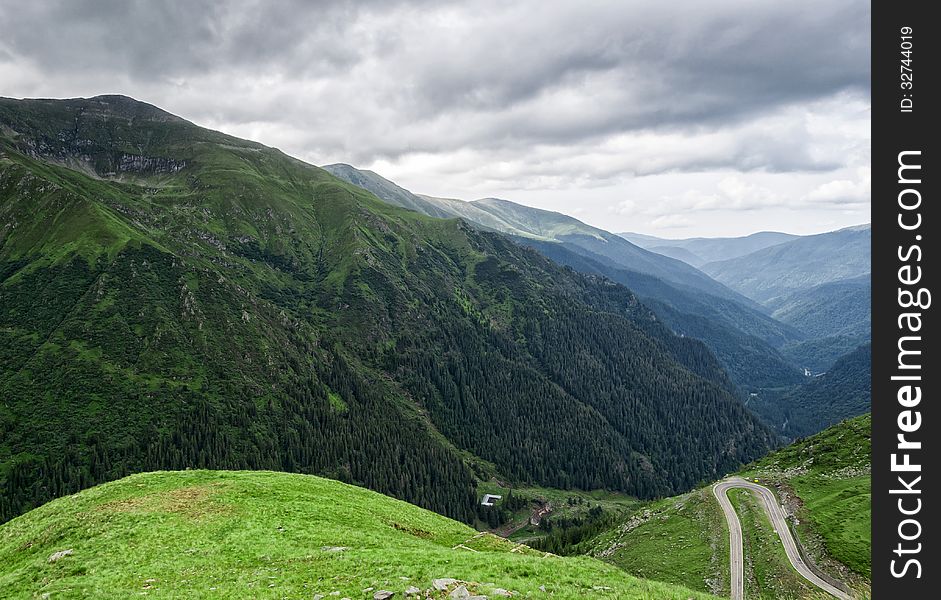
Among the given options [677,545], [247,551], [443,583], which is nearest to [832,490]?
[677,545]

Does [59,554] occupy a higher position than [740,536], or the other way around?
[59,554]

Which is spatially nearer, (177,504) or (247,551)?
(247,551)

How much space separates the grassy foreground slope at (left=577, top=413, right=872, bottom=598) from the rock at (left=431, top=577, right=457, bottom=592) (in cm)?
4316

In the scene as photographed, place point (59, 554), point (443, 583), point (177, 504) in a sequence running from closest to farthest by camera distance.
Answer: point (443, 583) → point (59, 554) → point (177, 504)

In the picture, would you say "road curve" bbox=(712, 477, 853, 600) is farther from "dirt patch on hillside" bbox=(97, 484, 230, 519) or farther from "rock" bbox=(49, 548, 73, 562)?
"rock" bbox=(49, 548, 73, 562)

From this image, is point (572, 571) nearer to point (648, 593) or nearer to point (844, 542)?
point (648, 593)

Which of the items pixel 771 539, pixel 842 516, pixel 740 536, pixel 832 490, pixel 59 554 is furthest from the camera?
pixel 832 490

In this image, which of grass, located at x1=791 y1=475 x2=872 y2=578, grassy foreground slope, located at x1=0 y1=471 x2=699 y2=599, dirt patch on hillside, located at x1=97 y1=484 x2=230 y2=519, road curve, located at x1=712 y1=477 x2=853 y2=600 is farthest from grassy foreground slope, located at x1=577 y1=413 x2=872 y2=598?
dirt patch on hillside, located at x1=97 y1=484 x2=230 y2=519

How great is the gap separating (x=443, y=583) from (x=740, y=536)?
194 ft

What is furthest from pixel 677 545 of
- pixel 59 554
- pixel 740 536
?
pixel 59 554

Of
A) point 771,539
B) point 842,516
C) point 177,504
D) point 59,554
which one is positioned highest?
point 59,554

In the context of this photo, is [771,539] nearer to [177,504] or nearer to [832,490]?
[832,490]

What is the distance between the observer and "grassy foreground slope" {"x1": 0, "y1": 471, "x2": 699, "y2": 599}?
25828 millimetres

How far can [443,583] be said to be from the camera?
23.5m
